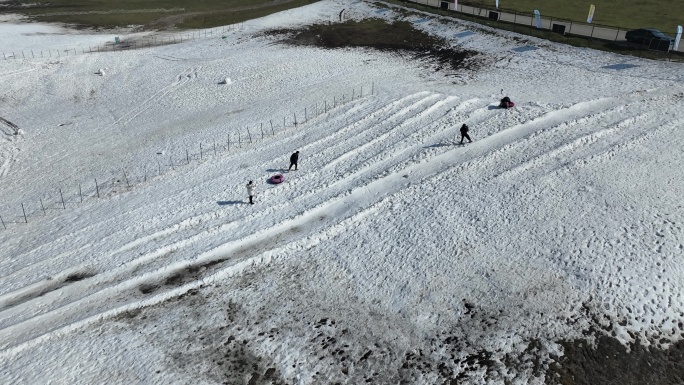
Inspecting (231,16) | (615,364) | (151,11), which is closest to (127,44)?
(151,11)

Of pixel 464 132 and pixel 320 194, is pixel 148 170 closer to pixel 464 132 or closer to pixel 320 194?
pixel 320 194

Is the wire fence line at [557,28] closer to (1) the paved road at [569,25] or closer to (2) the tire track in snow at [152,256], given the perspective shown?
(1) the paved road at [569,25]

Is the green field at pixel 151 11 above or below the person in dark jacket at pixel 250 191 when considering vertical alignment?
above

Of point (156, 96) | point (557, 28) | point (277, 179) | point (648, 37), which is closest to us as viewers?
point (277, 179)

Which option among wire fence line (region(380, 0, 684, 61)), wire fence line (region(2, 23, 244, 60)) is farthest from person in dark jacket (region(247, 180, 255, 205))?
wire fence line (region(2, 23, 244, 60))

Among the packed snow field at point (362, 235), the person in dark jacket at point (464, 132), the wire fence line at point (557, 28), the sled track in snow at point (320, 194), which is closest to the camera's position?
the packed snow field at point (362, 235)

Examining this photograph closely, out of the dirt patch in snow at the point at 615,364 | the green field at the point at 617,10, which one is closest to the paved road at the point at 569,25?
the green field at the point at 617,10

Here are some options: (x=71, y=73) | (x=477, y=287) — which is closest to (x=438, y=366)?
(x=477, y=287)
